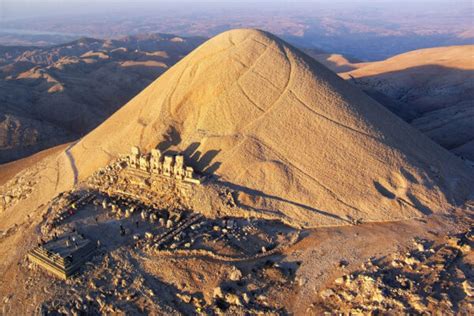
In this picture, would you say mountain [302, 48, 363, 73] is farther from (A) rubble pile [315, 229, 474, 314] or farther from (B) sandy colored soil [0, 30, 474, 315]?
(A) rubble pile [315, 229, 474, 314]

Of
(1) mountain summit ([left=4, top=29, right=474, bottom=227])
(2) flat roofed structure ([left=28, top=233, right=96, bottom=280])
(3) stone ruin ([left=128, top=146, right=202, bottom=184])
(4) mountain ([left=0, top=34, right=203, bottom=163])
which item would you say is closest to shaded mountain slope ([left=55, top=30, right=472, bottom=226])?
(1) mountain summit ([left=4, top=29, right=474, bottom=227])

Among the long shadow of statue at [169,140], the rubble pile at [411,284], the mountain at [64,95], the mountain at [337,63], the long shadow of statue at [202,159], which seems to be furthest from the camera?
the mountain at [337,63]

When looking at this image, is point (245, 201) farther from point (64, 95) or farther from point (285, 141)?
point (64, 95)

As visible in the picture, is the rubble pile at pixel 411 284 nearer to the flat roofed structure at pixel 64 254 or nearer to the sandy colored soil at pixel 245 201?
the sandy colored soil at pixel 245 201

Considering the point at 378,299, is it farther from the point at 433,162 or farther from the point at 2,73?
the point at 2,73

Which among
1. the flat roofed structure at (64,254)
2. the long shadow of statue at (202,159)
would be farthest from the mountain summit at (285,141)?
the flat roofed structure at (64,254)

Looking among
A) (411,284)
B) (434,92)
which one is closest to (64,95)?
(434,92)
